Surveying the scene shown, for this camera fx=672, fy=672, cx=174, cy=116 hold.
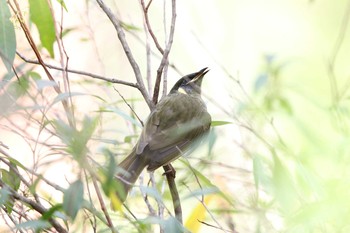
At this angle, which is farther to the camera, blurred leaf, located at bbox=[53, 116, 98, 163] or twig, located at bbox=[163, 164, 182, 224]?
twig, located at bbox=[163, 164, 182, 224]

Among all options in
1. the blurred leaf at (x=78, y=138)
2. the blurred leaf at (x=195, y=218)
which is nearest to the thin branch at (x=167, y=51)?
the blurred leaf at (x=195, y=218)

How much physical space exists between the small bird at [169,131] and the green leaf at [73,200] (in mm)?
A: 725

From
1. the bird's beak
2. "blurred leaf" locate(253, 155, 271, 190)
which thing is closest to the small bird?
the bird's beak

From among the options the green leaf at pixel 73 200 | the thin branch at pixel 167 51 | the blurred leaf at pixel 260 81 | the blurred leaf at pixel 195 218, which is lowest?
the green leaf at pixel 73 200

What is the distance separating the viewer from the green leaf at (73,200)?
1494mm

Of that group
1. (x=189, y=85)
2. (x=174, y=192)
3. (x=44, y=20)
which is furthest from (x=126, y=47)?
(x=189, y=85)

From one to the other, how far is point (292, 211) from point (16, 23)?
1.04 m

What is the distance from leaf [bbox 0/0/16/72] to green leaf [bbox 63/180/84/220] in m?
0.59

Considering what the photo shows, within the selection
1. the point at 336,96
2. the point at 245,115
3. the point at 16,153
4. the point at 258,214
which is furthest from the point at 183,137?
the point at 16,153

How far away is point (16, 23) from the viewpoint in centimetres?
210

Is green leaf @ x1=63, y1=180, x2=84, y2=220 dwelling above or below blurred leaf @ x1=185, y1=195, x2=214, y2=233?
below

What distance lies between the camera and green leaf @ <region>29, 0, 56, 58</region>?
218cm

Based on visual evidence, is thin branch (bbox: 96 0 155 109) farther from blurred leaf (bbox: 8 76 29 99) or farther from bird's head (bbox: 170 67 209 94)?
bird's head (bbox: 170 67 209 94)

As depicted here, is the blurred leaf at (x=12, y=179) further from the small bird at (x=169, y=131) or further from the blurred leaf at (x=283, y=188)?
the blurred leaf at (x=283, y=188)
